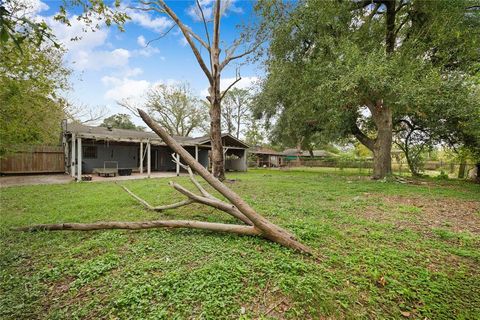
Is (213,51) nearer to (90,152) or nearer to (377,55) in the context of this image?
(377,55)

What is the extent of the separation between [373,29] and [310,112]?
4750 millimetres

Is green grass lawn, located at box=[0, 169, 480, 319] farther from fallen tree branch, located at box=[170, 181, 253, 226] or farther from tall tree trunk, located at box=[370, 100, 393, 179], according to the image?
tall tree trunk, located at box=[370, 100, 393, 179]

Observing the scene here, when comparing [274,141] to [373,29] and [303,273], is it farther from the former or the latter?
[303,273]

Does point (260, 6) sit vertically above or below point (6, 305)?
above

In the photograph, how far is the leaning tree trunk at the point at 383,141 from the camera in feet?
→ 36.0

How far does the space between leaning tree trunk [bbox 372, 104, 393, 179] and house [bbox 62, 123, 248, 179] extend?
10.5 meters

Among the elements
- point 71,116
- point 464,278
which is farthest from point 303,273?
point 71,116

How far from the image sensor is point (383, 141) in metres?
11.2

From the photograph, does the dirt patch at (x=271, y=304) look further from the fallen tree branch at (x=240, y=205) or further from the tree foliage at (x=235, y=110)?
the tree foliage at (x=235, y=110)

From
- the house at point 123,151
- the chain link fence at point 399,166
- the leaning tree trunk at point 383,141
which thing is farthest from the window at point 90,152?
the chain link fence at point 399,166

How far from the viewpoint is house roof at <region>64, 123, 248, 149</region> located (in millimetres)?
12326

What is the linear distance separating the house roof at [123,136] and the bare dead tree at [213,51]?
19.5ft

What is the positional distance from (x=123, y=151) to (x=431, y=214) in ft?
59.7

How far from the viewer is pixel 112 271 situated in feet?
8.02
